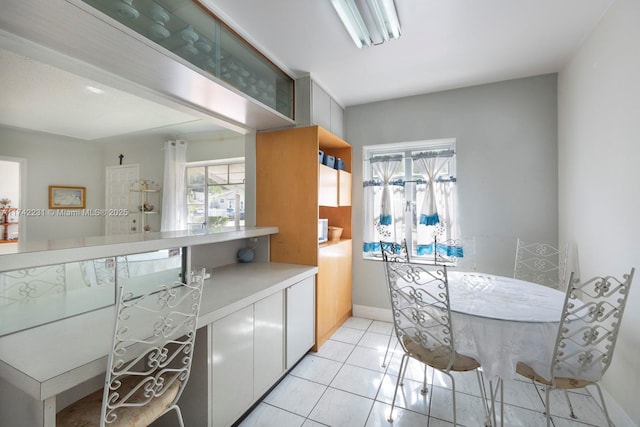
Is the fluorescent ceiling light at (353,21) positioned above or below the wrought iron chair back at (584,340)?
above

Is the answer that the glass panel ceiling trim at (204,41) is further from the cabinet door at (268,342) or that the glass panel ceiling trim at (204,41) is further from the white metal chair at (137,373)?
the cabinet door at (268,342)

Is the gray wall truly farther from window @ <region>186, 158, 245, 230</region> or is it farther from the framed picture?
the framed picture

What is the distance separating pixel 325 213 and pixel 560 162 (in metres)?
2.46

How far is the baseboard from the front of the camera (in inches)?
124

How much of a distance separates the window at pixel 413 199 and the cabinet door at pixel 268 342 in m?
1.60

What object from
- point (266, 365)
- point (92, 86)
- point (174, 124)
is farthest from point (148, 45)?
point (266, 365)

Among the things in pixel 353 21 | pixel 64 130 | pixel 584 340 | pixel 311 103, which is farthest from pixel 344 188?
pixel 64 130

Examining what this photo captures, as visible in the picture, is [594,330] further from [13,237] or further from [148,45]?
[13,237]

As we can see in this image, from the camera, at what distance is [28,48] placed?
50.0 inches

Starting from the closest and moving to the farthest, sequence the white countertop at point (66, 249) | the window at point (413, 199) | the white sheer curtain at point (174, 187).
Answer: the white countertop at point (66, 249)
the white sheer curtain at point (174, 187)
the window at point (413, 199)

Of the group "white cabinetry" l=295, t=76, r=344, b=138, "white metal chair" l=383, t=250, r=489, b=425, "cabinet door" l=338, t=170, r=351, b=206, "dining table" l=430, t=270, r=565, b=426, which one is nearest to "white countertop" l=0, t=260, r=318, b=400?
"white metal chair" l=383, t=250, r=489, b=425

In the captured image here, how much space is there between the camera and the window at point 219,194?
282 cm

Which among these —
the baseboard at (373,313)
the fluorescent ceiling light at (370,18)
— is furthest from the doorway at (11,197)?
the baseboard at (373,313)

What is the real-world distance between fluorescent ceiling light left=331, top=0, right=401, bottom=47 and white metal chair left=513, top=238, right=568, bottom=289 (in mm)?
2241
